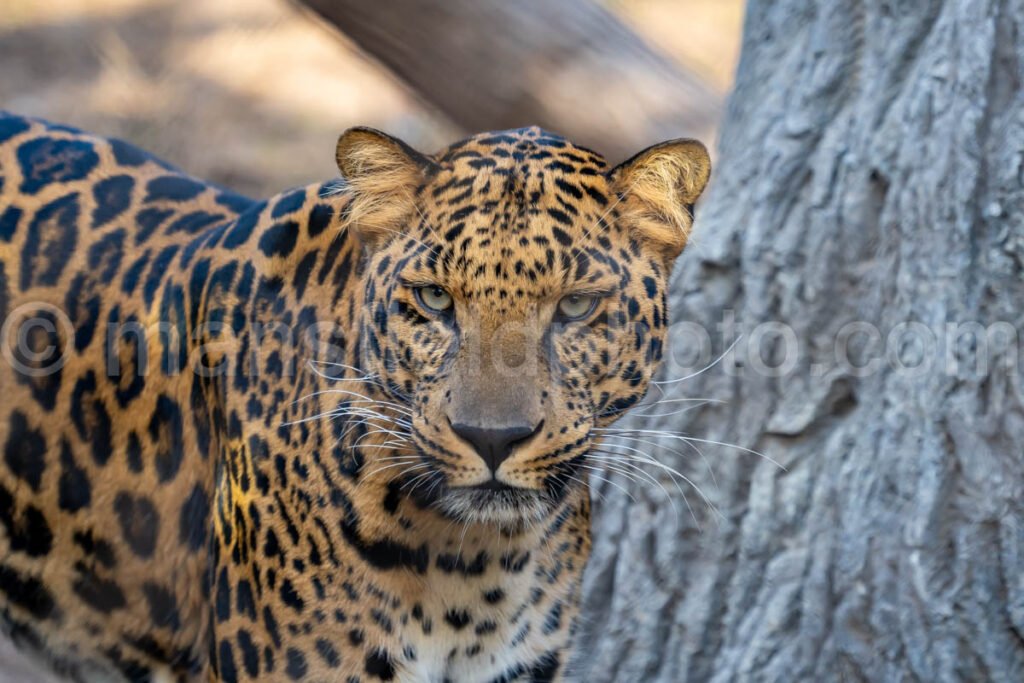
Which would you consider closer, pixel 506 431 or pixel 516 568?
pixel 506 431

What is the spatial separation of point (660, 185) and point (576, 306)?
0.44 meters

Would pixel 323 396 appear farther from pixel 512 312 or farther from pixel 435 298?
pixel 512 312

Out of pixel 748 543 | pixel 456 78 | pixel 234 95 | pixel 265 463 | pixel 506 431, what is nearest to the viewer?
pixel 506 431

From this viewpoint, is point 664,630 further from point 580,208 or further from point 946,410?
point 580,208

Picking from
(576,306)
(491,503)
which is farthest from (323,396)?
(576,306)

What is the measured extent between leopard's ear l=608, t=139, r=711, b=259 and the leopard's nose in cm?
69

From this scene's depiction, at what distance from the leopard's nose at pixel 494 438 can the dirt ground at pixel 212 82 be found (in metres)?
7.80

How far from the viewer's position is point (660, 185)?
3.57m

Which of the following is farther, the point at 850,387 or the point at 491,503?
the point at 850,387

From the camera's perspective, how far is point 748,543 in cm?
497

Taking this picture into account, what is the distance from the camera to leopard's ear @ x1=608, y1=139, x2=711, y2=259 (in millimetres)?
3561

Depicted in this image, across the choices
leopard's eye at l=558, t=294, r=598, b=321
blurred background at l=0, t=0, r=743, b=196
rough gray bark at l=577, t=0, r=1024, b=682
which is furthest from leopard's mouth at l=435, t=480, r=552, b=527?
blurred background at l=0, t=0, r=743, b=196

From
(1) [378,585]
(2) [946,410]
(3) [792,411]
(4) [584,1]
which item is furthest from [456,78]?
(1) [378,585]

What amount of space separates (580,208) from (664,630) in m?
2.32
